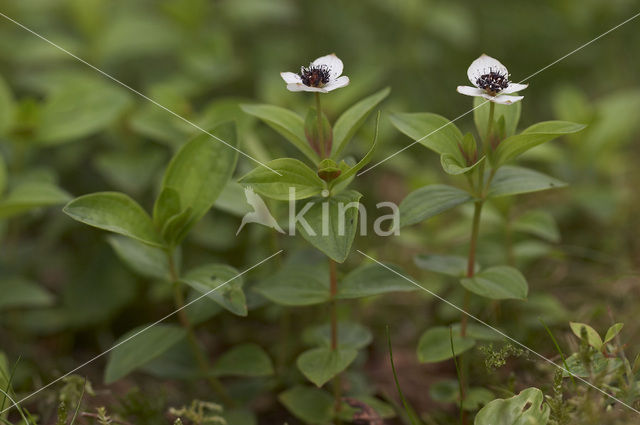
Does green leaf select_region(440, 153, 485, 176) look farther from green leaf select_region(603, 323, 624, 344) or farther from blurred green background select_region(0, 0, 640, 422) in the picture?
blurred green background select_region(0, 0, 640, 422)

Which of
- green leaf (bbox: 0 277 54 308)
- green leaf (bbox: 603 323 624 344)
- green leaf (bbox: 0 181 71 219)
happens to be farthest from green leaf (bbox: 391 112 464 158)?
green leaf (bbox: 0 277 54 308)

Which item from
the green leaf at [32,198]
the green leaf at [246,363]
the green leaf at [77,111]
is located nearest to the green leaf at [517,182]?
the green leaf at [246,363]

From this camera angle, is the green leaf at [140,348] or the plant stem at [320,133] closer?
the plant stem at [320,133]

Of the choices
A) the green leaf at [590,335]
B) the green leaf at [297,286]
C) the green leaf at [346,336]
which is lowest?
the green leaf at [346,336]

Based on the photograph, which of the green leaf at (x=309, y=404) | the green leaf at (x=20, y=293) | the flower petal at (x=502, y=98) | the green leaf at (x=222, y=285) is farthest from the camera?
the green leaf at (x=20, y=293)

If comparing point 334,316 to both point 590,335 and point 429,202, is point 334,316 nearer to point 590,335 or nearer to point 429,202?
point 429,202

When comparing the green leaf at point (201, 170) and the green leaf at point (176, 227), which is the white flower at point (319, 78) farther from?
the green leaf at point (176, 227)
